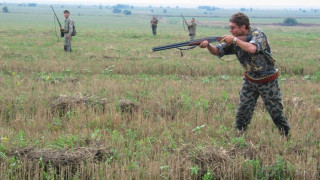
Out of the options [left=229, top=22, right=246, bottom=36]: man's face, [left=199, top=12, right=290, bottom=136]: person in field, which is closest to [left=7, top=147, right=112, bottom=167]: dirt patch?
[left=199, top=12, right=290, bottom=136]: person in field

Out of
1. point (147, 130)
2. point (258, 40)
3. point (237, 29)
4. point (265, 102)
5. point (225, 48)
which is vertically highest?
point (237, 29)

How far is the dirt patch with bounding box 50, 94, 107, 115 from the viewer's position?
275 inches

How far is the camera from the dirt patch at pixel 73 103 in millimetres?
6992

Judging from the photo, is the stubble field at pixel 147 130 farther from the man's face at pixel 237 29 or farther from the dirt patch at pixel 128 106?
the man's face at pixel 237 29

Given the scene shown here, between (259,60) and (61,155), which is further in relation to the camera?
(259,60)

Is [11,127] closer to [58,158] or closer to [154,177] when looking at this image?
[58,158]

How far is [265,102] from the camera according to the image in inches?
217

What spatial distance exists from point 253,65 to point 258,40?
0.43 metres

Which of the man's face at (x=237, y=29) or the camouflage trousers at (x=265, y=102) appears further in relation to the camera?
the camouflage trousers at (x=265, y=102)

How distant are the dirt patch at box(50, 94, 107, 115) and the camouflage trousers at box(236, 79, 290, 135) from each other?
2.75 meters

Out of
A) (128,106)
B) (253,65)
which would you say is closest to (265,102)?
(253,65)

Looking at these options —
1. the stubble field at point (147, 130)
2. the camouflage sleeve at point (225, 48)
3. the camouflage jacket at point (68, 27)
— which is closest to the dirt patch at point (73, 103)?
the stubble field at point (147, 130)

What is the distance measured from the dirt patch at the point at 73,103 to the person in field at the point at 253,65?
8.88 ft

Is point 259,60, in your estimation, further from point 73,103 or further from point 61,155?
point 73,103
